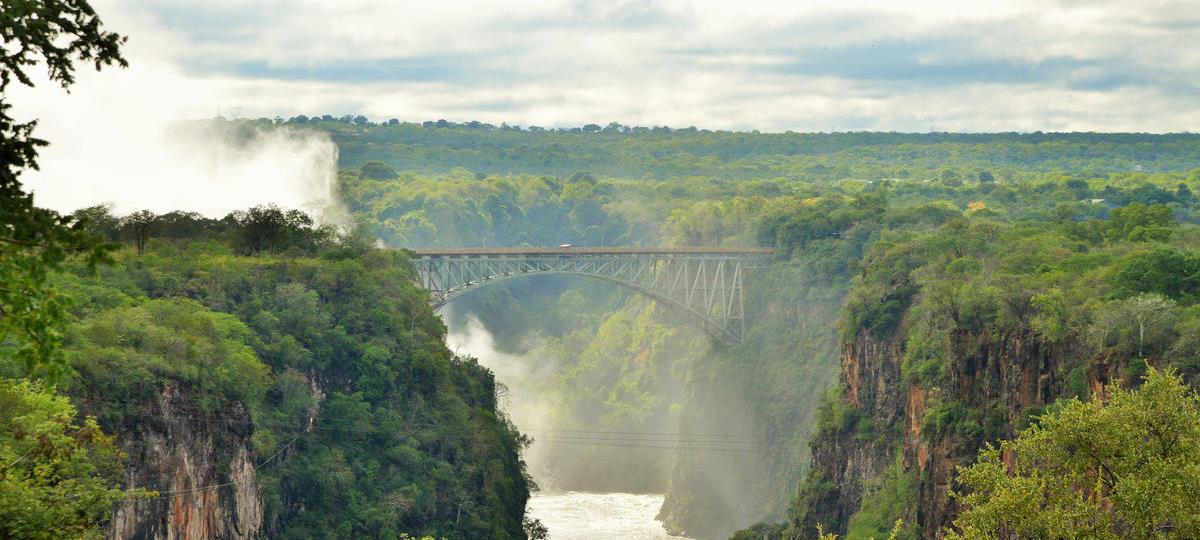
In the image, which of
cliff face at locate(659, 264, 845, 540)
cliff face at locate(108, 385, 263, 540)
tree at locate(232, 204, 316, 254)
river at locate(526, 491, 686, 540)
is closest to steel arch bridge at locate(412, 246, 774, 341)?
cliff face at locate(659, 264, 845, 540)

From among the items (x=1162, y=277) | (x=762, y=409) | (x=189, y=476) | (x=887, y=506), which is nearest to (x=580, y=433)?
(x=762, y=409)

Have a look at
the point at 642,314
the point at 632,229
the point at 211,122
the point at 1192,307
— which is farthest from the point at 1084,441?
the point at 632,229

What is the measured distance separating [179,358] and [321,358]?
1789 centimetres

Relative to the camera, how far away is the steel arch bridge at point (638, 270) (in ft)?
339

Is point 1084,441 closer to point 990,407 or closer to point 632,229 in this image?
point 990,407

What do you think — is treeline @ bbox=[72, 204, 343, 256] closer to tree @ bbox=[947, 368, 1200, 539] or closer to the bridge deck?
the bridge deck

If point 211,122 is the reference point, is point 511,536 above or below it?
below

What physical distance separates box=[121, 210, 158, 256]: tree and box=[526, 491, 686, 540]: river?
32.3 metres

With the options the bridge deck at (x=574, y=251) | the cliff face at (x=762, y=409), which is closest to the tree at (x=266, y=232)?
the bridge deck at (x=574, y=251)

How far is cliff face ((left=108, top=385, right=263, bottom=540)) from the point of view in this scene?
53.6m

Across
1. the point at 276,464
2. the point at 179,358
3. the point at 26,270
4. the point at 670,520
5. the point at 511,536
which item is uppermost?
the point at 26,270

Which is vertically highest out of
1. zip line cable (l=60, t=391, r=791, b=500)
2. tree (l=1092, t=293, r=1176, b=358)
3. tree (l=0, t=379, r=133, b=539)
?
tree (l=0, t=379, r=133, b=539)

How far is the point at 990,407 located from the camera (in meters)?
62.7

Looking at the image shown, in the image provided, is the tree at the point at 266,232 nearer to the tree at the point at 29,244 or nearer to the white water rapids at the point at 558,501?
the white water rapids at the point at 558,501
